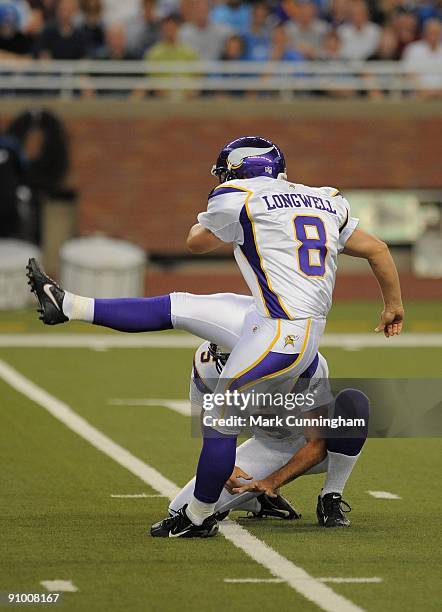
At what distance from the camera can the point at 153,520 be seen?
24.9ft

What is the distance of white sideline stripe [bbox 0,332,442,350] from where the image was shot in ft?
55.7

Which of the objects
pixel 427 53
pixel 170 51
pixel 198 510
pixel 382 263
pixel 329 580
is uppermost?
pixel 427 53

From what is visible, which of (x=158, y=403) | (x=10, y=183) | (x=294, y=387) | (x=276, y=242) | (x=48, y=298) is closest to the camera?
(x=48, y=298)

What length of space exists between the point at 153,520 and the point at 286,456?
26.3 inches

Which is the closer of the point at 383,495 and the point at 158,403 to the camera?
the point at 383,495

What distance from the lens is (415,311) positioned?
2148 centimetres

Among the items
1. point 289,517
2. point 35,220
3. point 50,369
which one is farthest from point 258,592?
point 35,220

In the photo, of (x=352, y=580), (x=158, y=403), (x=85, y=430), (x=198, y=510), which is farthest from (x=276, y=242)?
(x=158, y=403)

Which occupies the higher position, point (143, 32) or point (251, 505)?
point (143, 32)

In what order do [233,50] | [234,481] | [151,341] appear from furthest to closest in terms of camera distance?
[233,50]
[151,341]
[234,481]

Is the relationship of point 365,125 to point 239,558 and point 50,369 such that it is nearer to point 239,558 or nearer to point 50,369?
point 50,369

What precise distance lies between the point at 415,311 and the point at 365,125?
367 centimetres

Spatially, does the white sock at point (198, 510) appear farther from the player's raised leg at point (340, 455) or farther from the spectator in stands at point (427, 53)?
the spectator in stands at point (427, 53)

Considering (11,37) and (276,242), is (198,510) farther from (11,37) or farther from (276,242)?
(11,37)
